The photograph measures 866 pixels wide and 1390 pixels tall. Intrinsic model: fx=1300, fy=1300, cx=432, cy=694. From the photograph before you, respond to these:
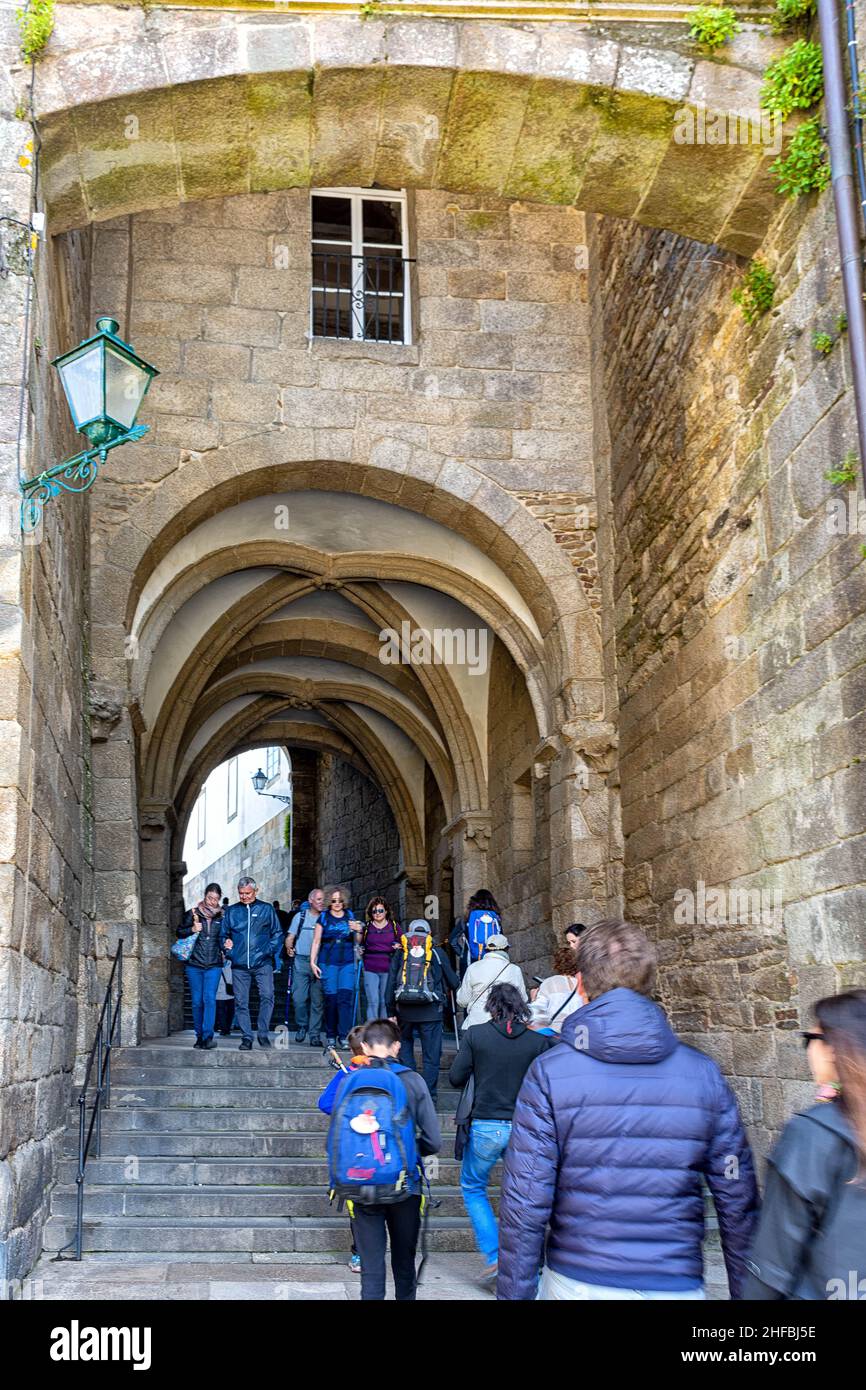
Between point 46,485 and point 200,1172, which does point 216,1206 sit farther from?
point 46,485

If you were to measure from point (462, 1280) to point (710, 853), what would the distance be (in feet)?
A: 7.64

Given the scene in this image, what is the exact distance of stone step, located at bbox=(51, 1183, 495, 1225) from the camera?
5527 millimetres

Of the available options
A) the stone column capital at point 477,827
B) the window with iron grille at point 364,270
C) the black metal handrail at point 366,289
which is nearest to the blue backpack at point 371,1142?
the window with iron grille at point 364,270

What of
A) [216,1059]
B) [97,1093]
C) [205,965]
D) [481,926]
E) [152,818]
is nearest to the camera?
[97,1093]

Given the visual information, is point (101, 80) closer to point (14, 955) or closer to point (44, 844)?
point (44, 844)

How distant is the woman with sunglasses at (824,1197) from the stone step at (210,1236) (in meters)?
3.82

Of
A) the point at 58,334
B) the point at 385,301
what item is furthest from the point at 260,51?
the point at 385,301

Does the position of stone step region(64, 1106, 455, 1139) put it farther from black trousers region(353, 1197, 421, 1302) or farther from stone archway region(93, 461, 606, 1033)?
black trousers region(353, 1197, 421, 1302)

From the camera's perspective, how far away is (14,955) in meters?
4.18

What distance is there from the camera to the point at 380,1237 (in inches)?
149

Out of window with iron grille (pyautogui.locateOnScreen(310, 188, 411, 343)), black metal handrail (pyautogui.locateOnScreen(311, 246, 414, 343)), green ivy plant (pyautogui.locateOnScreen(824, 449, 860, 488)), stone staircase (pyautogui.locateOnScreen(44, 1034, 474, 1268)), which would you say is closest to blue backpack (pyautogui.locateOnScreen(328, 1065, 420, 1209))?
stone staircase (pyautogui.locateOnScreen(44, 1034, 474, 1268))

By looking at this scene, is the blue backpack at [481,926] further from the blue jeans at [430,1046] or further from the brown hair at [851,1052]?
the brown hair at [851,1052]

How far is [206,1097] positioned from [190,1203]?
1.42m

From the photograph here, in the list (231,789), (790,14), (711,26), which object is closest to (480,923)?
(711,26)
